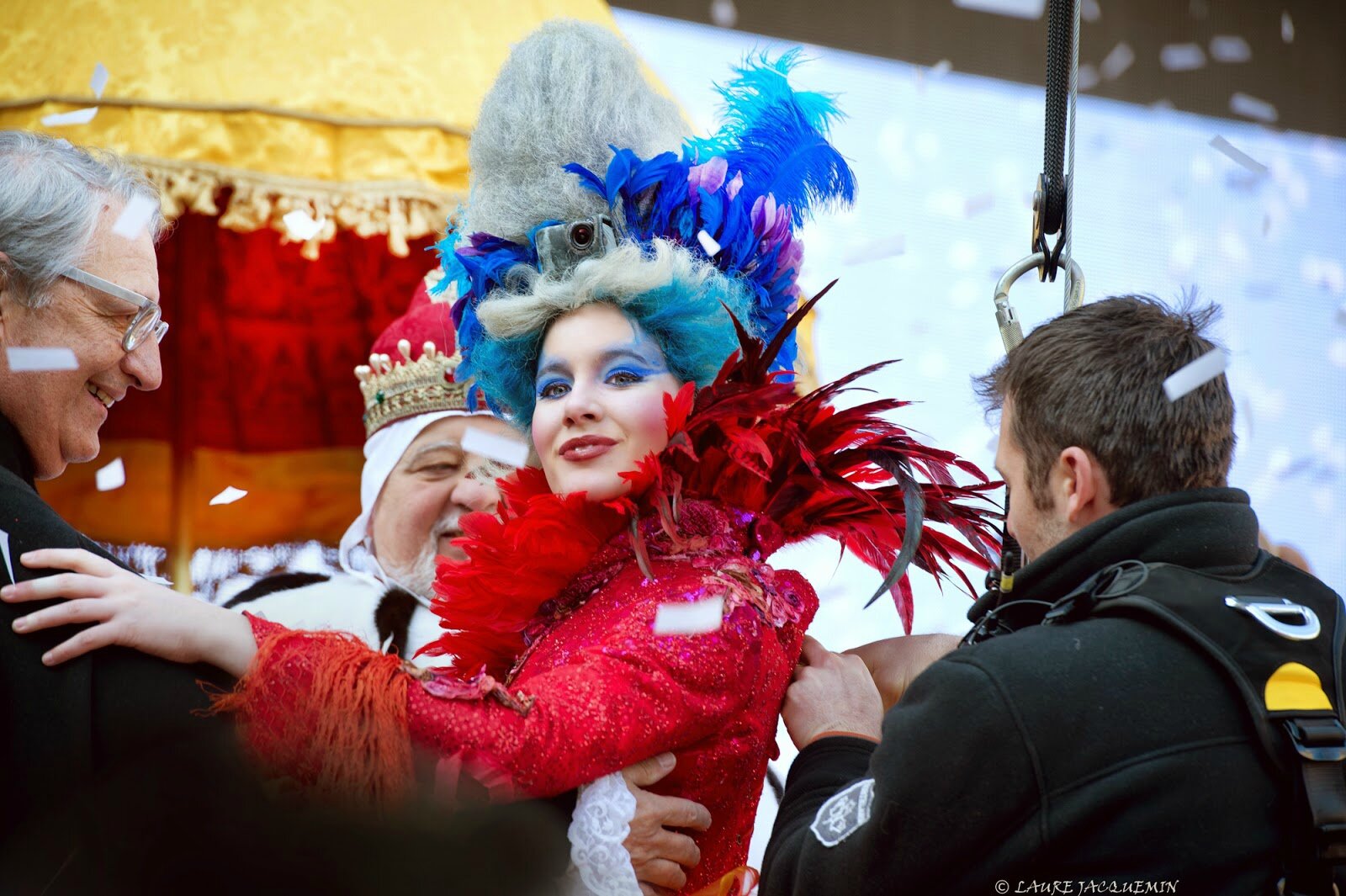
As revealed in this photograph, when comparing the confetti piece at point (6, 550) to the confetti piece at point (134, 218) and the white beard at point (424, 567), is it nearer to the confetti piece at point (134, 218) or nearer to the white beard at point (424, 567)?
the confetti piece at point (134, 218)

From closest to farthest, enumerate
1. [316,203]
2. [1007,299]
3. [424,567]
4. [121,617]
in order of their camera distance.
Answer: [121,617] < [1007,299] < [316,203] < [424,567]

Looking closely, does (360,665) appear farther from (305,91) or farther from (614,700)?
(305,91)

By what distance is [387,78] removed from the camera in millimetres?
2977

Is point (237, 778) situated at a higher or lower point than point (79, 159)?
lower

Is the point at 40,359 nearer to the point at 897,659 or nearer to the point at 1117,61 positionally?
the point at 897,659

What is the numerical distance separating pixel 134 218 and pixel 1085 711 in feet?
4.38

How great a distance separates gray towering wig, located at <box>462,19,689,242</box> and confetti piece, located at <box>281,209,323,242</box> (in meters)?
0.93

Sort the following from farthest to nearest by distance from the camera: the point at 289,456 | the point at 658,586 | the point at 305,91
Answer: the point at 289,456, the point at 305,91, the point at 658,586

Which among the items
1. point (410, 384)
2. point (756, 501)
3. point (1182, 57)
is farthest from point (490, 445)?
point (1182, 57)

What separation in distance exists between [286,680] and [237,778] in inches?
4.5

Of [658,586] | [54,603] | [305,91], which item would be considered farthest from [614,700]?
[305,91]

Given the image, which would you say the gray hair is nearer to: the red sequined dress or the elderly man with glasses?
the elderly man with glasses

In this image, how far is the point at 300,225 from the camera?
2961 mm

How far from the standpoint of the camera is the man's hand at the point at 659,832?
65.4 inches
